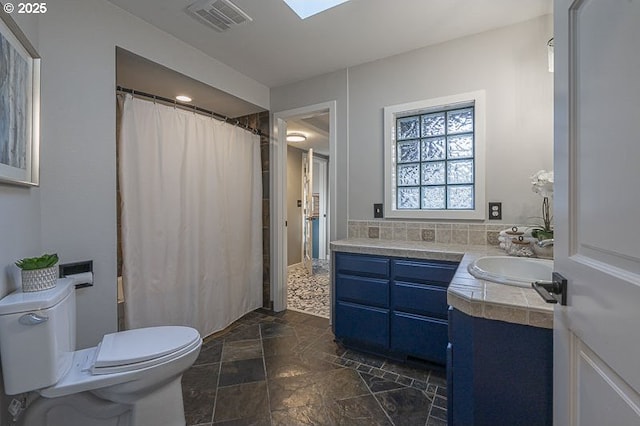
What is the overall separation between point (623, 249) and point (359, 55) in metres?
2.41

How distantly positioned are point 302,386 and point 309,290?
6.91 ft

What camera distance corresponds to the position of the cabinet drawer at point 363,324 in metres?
2.10

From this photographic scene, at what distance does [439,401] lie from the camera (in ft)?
5.51

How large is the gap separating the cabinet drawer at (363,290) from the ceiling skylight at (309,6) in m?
1.89

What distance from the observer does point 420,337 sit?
6.38ft

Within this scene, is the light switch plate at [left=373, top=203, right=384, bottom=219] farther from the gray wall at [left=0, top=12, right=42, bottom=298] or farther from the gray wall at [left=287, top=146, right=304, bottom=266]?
the gray wall at [left=287, top=146, right=304, bottom=266]

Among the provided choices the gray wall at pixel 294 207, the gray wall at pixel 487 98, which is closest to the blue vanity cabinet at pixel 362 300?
the gray wall at pixel 487 98

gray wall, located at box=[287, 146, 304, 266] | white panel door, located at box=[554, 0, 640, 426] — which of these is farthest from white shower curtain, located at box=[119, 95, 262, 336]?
white panel door, located at box=[554, 0, 640, 426]

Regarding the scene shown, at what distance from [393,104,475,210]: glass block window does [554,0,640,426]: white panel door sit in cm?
157

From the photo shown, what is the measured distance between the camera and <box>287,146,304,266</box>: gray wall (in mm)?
5062

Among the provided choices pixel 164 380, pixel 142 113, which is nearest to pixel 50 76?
pixel 142 113

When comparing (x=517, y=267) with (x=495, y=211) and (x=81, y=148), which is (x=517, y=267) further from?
(x=81, y=148)

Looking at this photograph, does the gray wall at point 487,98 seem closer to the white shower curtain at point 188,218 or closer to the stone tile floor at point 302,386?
the white shower curtain at point 188,218

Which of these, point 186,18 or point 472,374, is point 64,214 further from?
point 472,374
